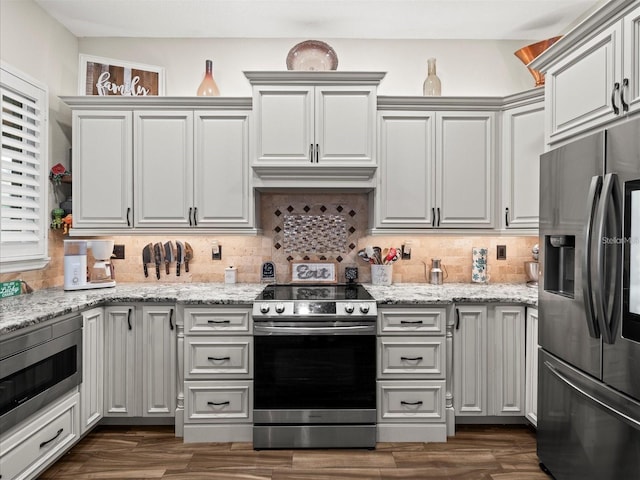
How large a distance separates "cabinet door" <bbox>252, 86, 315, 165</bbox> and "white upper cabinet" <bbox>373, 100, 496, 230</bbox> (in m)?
0.56

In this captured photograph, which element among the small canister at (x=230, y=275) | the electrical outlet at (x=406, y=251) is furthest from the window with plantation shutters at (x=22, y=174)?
the electrical outlet at (x=406, y=251)

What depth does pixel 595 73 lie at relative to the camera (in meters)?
1.88

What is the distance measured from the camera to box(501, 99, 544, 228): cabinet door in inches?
114

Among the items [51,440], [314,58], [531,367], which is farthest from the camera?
[314,58]

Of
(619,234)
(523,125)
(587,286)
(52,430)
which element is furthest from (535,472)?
(52,430)

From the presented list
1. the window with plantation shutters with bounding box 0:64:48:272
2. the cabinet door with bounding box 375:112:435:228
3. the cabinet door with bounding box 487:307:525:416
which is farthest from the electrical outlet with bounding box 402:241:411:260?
the window with plantation shutters with bounding box 0:64:48:272

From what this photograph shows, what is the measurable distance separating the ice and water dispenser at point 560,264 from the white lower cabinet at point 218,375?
172cm

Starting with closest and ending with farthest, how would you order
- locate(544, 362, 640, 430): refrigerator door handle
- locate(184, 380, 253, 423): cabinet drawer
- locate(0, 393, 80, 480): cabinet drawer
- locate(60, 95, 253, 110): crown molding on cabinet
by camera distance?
1. locate(544, 362, 640, 430): refrigerator door handle
2. locate(0, 393, 80, 480): cabinet drawer
3. locate(184, 380, 253, 423): cabinet drawer
4. locate(60, 95, 253, 110): crown molding on cabinet

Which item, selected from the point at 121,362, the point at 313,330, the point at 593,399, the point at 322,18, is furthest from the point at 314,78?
the point at 593,399

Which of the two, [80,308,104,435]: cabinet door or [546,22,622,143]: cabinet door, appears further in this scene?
[80,308,104,435]: cabinet door

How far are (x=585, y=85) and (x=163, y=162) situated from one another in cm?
260

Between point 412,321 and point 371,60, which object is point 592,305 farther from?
point 371,60

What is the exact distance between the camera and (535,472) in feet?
7.64

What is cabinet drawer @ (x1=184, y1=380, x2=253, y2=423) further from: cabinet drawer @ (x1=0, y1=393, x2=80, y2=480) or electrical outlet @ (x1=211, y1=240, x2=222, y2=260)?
electrical outlet @ (x1=211, y1=240, x2=222, y2=260)
